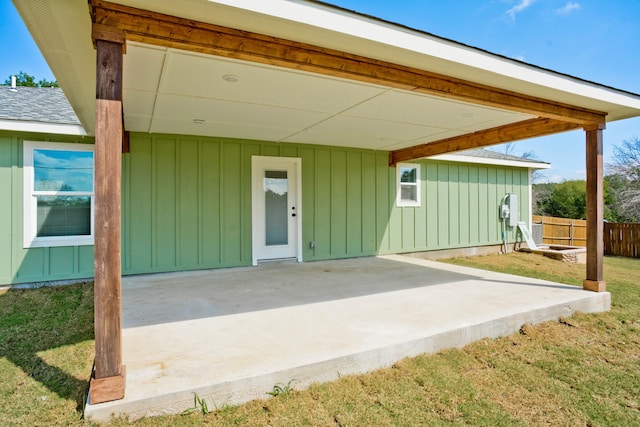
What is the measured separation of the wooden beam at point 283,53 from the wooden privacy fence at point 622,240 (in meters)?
9.50

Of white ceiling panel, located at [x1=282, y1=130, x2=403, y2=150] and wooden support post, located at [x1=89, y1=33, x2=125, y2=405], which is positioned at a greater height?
white ceiling panel, located at [x1=282, y1=130, x2=403, y2=150]

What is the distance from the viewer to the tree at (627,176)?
1490 centimetres

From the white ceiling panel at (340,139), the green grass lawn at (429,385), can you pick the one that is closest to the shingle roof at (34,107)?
Answer: the green grass lawn at (429,385)

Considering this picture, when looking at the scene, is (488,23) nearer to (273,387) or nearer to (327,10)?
(327,10)

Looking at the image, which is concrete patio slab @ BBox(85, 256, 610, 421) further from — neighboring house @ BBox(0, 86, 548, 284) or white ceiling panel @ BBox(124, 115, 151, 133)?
white ceiling panel @ BBox(124, 115, 151, 133)

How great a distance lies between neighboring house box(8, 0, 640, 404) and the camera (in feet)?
7.29

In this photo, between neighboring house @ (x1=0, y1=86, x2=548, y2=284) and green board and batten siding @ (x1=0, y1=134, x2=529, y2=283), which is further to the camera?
green board and batten siding @ (x1=0, y1=134, x2=529, y2=283)

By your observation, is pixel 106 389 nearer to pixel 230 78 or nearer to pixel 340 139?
pixel 230 78

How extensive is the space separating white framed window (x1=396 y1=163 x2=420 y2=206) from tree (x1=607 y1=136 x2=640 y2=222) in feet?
39.8

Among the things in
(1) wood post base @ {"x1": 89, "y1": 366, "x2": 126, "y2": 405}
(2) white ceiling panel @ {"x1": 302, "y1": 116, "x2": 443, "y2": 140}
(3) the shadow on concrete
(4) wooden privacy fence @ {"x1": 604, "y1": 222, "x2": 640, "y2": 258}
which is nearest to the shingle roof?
(3) the shadow on concrete

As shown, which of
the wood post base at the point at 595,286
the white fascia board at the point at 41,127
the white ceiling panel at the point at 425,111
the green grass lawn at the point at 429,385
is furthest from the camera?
the white fascia board at the point at 41,127

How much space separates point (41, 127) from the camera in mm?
4809

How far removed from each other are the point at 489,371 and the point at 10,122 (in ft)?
19.8

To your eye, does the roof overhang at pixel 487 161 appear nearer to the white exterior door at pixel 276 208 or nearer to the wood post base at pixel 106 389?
the white exterior door at pixel 276 208
